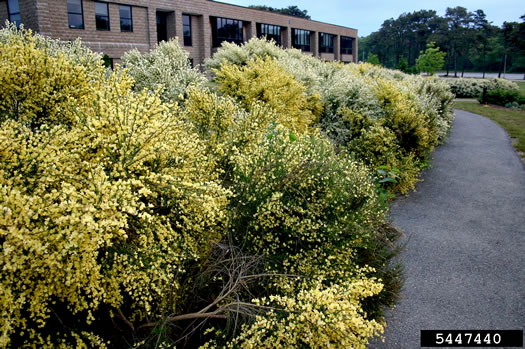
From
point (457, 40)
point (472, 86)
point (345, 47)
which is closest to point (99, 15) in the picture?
point (472, 86)

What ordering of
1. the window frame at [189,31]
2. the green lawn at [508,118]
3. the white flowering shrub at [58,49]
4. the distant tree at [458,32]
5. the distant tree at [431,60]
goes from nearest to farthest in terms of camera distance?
the white flowering shrub at [58,49], the green lawn at [508,118], the window frame at [189,31], the distant tree at [431,60], the distant tree at [458,32]

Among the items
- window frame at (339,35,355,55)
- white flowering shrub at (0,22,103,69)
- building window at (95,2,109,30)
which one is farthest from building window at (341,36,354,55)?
white flowering shrub at (0,22,103,69)

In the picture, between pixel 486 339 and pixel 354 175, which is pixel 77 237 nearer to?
pixel 354 175

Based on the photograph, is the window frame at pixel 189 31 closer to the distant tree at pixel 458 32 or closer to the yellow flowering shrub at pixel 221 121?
the yellow flowering shrub at pixel 221 121

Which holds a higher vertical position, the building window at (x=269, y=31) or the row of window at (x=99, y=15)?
the building window at (x=269, y=31)

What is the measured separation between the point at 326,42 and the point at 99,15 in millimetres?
35590

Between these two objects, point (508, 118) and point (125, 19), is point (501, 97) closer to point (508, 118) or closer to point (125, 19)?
point (508, 118)

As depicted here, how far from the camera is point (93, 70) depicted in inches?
200

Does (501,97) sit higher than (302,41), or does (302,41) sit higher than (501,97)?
(302,41)

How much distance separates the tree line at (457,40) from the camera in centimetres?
7375

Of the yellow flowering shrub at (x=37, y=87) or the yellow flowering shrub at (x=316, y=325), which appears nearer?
the yellow flowering shrub at (x=316, y=325)

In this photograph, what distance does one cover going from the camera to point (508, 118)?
24.9m

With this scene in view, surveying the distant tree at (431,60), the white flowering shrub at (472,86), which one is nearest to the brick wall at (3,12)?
the white flowering shrub at (472,86)

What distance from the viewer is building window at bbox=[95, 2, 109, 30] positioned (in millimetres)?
25031
